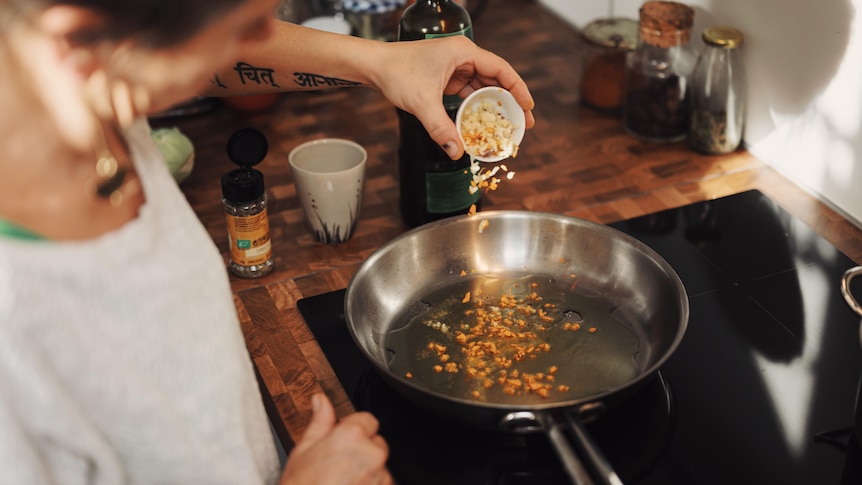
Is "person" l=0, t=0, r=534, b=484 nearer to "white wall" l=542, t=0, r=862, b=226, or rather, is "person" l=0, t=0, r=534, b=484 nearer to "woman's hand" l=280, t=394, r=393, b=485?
"woman's hand" l=280, t=394, r=393, b=485

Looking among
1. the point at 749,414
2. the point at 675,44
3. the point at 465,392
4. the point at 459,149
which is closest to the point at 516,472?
the point at 465,392

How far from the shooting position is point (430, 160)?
1.22 meters

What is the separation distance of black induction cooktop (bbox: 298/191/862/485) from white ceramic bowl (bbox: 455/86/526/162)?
252 mm

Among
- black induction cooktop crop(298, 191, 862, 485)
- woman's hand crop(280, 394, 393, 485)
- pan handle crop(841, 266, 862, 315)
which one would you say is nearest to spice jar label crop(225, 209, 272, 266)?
black induction cooktop crop(298, 191, 862, 485)

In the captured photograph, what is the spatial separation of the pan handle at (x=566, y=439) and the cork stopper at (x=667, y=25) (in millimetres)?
814

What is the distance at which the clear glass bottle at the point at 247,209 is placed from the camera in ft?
3.76

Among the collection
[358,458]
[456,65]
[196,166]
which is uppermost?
[456,65]

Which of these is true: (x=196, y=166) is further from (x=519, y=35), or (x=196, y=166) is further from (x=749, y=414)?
(x=749, y=414)

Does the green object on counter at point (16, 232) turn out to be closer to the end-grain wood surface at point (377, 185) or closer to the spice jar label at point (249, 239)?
the end-grain wood surface at point (377, 185)

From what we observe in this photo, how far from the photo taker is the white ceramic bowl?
110cm

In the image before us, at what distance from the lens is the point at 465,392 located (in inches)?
36.9

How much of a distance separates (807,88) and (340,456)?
940 millimetres

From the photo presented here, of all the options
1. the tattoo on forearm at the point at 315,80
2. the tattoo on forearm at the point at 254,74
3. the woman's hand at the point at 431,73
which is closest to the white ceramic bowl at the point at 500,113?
the woman's hand at the point at 431,73

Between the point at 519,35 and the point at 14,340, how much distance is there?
60.3 inches
